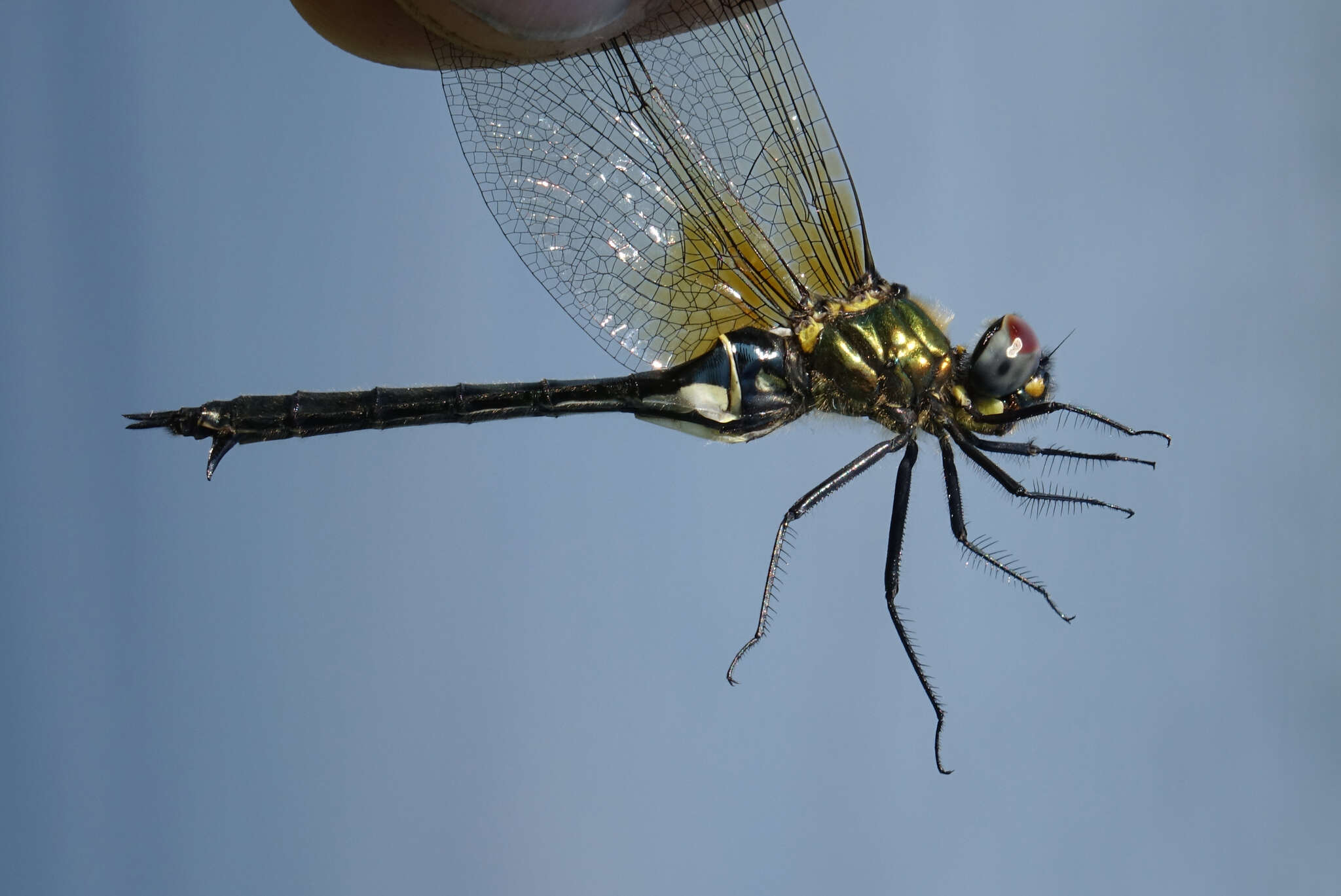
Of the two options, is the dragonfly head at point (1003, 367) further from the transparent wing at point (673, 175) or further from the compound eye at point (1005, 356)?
Answer: the transparent wing at point (673, 175)

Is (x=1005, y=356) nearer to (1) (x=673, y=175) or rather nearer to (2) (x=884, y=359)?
(2) (x=884, y=359)

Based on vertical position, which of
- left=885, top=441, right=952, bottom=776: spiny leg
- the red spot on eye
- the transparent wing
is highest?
the transparent wing

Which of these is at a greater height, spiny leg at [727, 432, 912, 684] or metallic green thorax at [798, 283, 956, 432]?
metallic green thorax at [798, 283, 956, 432]

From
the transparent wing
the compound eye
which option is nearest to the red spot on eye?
the compound eye

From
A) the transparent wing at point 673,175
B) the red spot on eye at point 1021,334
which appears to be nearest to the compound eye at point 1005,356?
the red spot on eye at point 1021,334

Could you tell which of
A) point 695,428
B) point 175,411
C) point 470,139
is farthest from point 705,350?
point 175,411

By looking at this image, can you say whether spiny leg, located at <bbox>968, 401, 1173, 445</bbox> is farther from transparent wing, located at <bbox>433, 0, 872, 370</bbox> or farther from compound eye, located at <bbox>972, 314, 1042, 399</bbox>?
transparent wing, located at <bbox>433, 0, 872, 370</bbox>

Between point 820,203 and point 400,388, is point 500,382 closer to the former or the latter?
point 400,388
